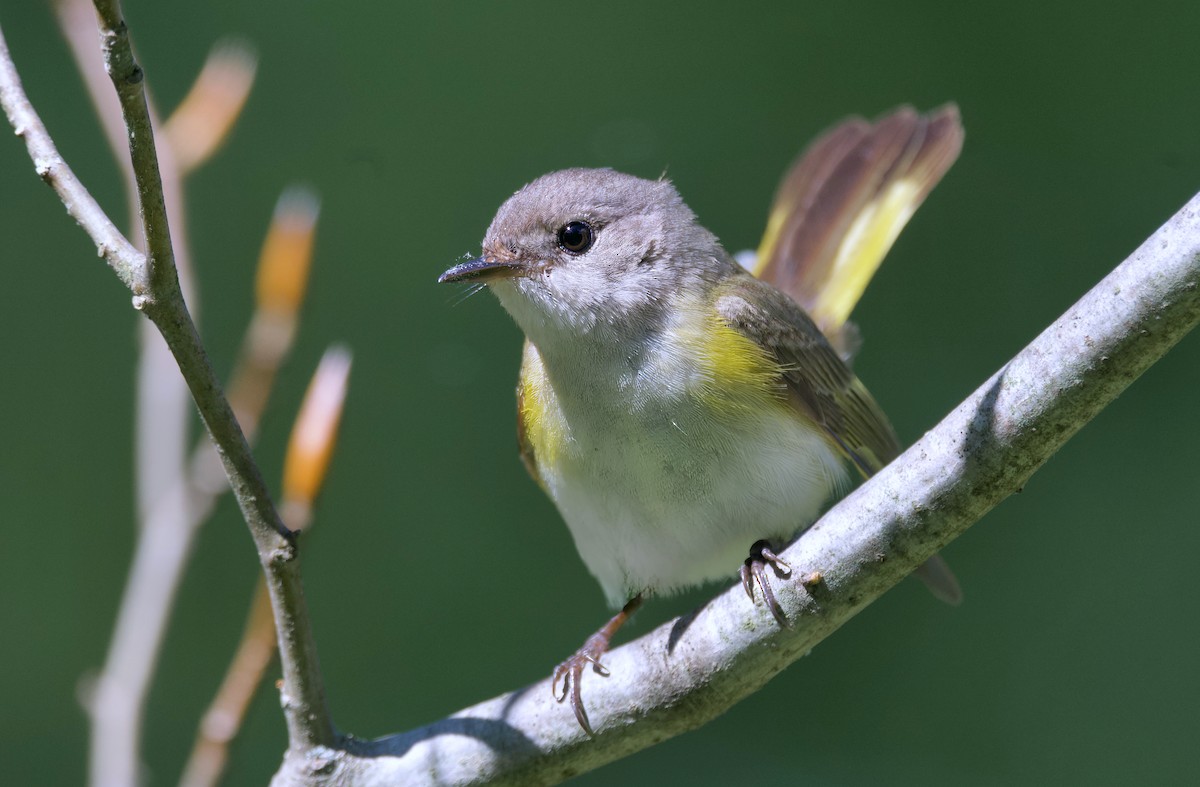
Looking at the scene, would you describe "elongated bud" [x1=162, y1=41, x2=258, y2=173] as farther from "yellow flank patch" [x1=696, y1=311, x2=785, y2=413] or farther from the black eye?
"yellow flank patch" [x1=696, y1=311, x2=785, y2=413]

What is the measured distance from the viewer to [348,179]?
440 cm

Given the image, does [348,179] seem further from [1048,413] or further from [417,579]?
[1048,413]

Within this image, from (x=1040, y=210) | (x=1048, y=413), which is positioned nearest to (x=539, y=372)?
(x=1048, y=413)

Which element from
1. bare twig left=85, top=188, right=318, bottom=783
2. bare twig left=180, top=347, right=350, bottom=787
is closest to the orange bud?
bare twig left=85, top=188, right=318, bottom=783

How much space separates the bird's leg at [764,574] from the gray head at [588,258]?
1.91 feet

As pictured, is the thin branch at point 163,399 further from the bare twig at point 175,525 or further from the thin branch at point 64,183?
the thin branch at point 64,183

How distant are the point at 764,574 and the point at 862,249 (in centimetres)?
162

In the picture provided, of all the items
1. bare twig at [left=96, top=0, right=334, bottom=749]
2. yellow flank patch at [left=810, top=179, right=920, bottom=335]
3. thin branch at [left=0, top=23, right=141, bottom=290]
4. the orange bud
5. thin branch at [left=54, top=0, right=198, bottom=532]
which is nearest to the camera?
bare twig at [left=96, top=0, right=334, bottom=749]

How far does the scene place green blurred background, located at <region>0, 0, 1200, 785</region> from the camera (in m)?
4.25

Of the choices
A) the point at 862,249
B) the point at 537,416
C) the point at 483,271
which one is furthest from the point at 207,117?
the point at 862,249

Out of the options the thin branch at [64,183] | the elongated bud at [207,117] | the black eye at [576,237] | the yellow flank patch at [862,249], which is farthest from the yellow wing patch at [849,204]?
the thin branch at [64,183]

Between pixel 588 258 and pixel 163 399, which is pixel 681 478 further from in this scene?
pixel 163 399

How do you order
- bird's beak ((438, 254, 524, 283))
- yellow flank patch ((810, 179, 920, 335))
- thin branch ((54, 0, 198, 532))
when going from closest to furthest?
thin branch ((54, 0, 198, 532)) < bird's beak ((438, 254, 524, 283)) < yellow flank patch ((810, 179, 920, 335))

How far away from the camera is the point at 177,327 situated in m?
1.42
